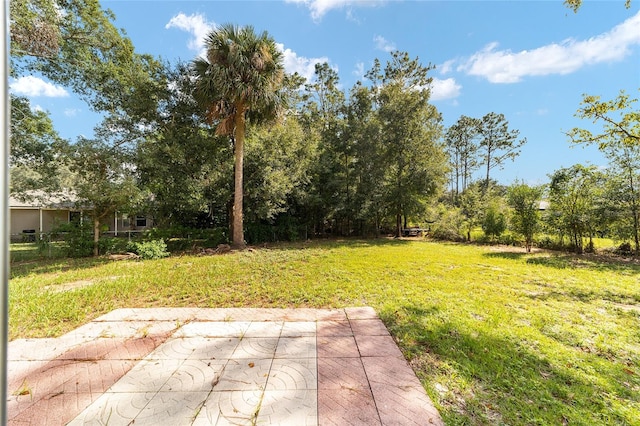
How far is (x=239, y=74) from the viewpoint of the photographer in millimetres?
9180

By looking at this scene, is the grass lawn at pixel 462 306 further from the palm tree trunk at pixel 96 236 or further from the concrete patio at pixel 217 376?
the palm tree trunk at pixel 96 236

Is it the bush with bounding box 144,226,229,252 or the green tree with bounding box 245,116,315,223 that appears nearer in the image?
the bush with bounding box 144,226,229,252

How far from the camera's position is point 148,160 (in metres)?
9.15

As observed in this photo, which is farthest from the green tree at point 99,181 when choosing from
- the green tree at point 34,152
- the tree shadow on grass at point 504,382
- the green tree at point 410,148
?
the green tree at point 410,148

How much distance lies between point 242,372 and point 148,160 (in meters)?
9.15

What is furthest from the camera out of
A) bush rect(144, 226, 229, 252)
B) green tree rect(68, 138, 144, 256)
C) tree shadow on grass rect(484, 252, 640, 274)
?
bush rect(144, 226, 229, 252)

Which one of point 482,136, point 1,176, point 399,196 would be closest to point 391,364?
point 1,176

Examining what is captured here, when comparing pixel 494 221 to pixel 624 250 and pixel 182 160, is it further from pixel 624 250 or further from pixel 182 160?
pixel 182 160

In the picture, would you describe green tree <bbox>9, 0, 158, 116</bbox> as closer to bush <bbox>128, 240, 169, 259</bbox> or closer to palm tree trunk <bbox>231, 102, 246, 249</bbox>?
palm tree trunk <bbox>231, 102, 246, 249</bbox>

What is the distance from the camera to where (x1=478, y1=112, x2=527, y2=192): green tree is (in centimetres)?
2706

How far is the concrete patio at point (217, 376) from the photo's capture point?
196 centimetres

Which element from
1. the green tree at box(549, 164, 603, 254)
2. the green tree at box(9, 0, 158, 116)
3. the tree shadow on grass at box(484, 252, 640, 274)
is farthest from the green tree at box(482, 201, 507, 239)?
the green tree at box(9, 0, 158, 116)

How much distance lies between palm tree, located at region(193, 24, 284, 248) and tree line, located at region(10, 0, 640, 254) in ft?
0.14

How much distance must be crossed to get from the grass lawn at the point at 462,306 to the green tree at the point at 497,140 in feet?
78.6
